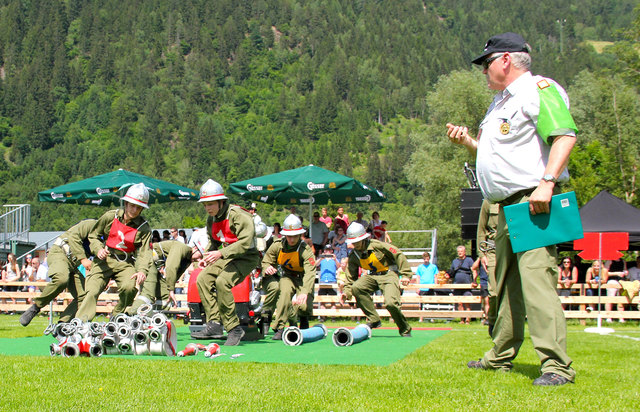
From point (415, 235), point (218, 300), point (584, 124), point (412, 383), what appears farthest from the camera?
point (415, 235)

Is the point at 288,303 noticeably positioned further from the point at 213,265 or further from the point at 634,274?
the point at 634,274

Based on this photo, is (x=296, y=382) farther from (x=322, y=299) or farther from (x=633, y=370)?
(x=322, y=299)

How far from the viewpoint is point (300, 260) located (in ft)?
39.2

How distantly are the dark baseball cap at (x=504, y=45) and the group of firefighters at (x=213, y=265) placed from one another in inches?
184

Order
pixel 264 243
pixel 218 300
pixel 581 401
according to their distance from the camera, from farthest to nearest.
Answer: pixel 264 243 → pixel 218 300 → pixel 581 401

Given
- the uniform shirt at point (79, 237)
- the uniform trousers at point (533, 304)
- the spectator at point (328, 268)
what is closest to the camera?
the uniform trousers at point (533, 304)

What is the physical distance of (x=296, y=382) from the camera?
5922 millimetres

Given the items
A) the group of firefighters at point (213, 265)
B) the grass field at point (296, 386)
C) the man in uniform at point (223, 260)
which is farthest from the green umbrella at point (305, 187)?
the grass field at point (296, 386)

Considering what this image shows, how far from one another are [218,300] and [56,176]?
168 metres

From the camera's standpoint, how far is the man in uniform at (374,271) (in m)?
11.8

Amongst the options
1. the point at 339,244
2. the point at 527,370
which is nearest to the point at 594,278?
the point at 339,244

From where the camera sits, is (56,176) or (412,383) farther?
(56,176)

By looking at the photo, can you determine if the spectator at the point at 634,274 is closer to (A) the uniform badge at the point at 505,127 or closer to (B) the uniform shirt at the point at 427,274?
(B) the uniform shirt at the point at 427,274

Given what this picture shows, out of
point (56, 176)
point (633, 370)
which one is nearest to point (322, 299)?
point (633, 370)
